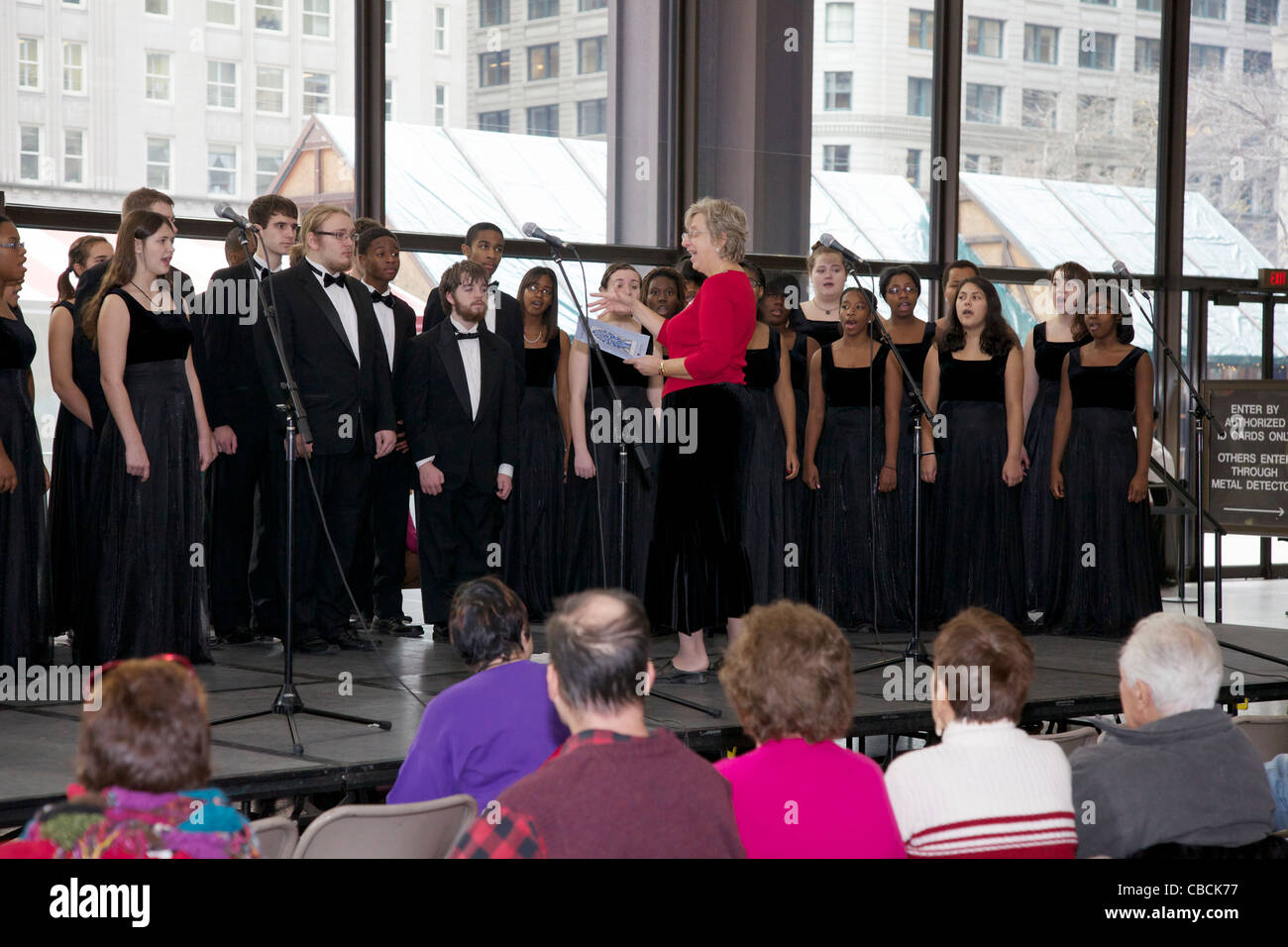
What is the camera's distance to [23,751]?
3.75m

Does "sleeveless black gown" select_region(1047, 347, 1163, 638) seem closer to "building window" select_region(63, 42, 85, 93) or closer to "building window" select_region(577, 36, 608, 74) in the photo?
"building window" select_region(577, 36, 608, 74)

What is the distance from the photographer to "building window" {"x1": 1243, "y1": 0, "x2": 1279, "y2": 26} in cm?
1087

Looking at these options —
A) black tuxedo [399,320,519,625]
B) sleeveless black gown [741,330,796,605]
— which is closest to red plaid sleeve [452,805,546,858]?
black tuxedo [399,320,519,625]

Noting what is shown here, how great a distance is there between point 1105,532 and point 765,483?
1673 millimetres

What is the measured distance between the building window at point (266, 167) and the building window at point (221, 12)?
0.65m

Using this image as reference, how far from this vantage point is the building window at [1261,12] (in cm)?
1087

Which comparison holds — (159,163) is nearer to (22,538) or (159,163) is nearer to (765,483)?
(22,538)

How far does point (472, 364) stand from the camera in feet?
19.3

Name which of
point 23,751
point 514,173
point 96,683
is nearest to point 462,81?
point 514,173

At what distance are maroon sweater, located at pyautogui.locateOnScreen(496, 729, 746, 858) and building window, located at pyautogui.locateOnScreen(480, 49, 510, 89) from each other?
6865mm

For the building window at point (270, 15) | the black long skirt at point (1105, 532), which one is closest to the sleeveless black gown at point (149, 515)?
the building window at point (270, 15)

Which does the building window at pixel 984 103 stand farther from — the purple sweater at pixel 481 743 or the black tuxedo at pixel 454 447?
the purple sweater at pixel 481 743

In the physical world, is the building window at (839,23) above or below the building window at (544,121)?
above
